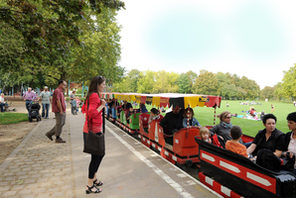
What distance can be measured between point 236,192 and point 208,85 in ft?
300

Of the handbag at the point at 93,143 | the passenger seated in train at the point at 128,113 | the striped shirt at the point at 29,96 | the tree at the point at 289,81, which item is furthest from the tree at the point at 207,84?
the handbag at the point at 93,143

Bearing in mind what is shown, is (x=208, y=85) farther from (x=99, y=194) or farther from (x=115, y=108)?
(x=99, y=194)

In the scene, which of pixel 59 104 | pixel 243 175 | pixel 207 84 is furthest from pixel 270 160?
pixel 207 84

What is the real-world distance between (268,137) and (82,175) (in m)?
3.95

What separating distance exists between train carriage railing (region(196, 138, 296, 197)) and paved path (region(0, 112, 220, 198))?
44 cm

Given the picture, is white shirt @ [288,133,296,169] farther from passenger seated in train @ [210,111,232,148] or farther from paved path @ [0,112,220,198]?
paved path @ [0,112,220,198]

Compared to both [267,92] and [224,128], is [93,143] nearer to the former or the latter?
[224,128]

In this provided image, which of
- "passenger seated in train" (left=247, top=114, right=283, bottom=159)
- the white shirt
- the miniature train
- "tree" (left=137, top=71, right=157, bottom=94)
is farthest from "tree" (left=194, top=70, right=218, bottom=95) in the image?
the white shirt

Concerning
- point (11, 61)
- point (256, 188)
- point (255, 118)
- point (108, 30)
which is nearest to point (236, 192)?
point (256, 188)

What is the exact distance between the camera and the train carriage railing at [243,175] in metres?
2.55

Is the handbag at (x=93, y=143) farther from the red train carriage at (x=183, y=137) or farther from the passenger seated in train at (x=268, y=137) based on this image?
the passenger seated in train at (x=268, y=137)

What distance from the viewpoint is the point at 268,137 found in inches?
145

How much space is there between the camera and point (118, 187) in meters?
3.77

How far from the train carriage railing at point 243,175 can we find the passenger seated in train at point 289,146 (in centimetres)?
32
